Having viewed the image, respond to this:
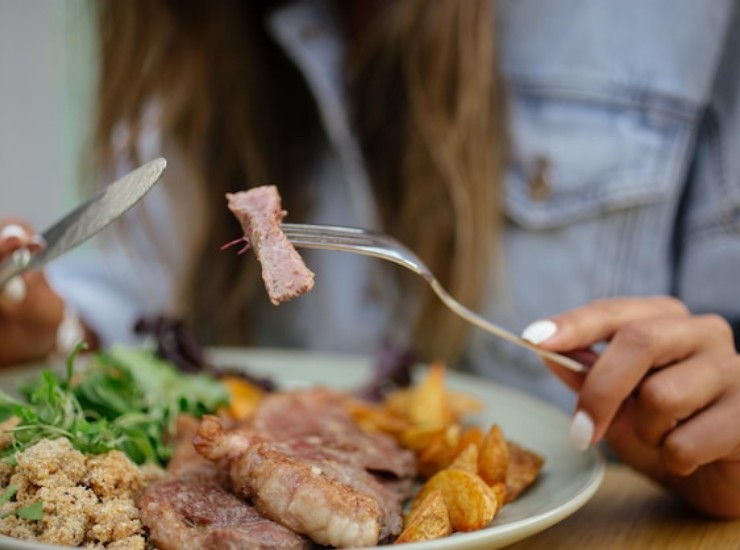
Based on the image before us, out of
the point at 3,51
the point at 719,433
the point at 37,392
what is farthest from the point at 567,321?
the point at 3,51

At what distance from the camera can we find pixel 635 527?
37.5 inches

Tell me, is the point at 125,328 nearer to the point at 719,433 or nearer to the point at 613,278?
the point at 613,278

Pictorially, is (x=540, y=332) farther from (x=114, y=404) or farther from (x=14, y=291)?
(x=14, y=291)

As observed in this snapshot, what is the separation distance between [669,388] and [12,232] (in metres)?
0.84

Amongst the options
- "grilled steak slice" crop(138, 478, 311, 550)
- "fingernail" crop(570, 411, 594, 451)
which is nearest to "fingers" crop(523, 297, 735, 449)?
"fingernail" crop(570, 411, 594, 451)

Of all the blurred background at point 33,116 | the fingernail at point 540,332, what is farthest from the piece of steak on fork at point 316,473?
the blurred background at point 33,116

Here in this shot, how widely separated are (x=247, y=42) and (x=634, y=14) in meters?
0.87

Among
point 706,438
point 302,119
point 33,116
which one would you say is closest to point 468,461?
point 706,438

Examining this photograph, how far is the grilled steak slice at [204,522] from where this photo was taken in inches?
27.7

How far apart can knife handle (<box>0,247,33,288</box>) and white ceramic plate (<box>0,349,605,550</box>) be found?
0.20 m

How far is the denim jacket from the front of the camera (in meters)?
1.57

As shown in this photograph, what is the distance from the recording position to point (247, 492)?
787 mm

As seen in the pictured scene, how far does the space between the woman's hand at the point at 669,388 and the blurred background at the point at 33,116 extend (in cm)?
338

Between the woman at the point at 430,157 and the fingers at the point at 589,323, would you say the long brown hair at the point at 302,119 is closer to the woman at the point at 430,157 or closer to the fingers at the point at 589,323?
the woman at the point at 430,157
